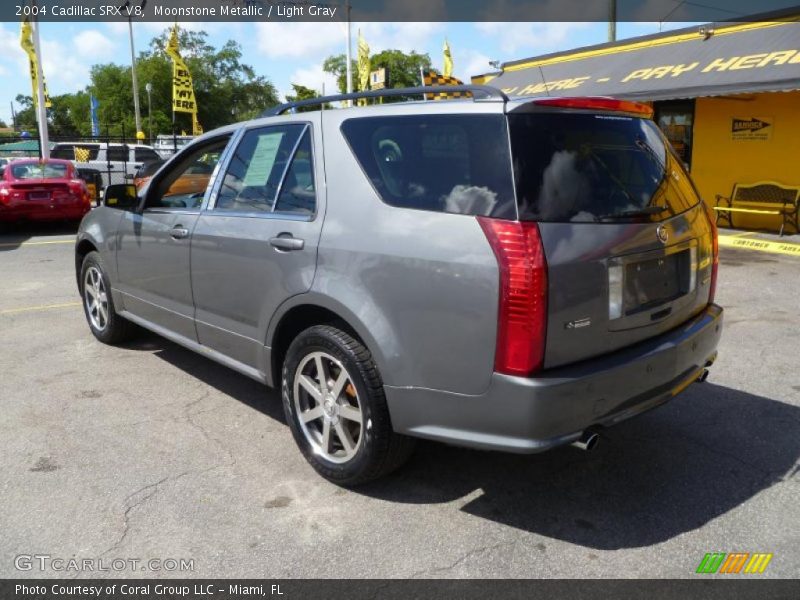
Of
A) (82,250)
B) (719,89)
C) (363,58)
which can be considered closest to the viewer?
(82,250)

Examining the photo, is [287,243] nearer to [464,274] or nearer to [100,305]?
[464,274]

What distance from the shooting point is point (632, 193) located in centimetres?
304

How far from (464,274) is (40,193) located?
13.1 m

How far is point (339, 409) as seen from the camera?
3.32m

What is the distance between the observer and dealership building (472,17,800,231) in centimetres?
1180

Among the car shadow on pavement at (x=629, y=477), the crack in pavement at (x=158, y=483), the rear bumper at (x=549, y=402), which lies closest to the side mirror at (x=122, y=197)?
the crack in pavement at (x=158, y=483)

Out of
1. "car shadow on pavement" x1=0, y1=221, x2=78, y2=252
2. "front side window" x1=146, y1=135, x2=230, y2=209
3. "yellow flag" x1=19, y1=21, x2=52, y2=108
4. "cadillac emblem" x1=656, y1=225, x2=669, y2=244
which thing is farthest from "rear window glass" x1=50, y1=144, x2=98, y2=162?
"cadillac emblem" x1=656, y1=225, x2=669, y2=244

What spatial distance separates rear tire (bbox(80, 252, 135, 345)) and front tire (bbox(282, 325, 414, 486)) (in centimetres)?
262

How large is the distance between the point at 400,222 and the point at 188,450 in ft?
6.05

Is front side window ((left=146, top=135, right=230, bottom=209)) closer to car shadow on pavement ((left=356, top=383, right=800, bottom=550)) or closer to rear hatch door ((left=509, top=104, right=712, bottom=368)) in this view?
car shadow on pavement ((left=356, top=383, right=800, bottom=550))

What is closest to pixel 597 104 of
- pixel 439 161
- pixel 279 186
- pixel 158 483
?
pixel 439 161

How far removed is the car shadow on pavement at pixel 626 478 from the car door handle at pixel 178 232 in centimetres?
193

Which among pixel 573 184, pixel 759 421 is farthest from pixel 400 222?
pixel 759 421

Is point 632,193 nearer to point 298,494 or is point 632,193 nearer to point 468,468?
point 468,468
